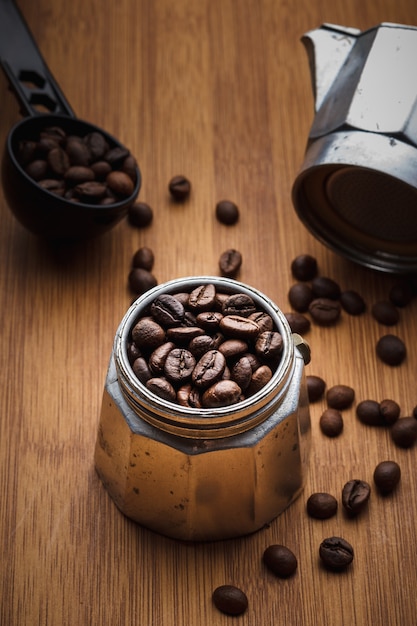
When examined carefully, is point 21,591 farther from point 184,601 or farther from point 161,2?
point 161,2

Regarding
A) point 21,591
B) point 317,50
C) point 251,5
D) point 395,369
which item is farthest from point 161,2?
point 21,591

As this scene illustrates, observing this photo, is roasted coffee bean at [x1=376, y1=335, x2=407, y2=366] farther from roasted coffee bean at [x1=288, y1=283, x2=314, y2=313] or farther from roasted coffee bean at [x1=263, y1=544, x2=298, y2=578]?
roasted coffee bean at [x1=263, y1=544, x2=298, y2=578]

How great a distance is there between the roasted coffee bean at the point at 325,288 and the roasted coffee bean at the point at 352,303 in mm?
14

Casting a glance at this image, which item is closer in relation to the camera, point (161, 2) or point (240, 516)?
point (240, 516)

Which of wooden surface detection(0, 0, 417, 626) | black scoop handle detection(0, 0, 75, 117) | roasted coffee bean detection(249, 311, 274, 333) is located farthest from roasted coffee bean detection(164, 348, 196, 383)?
black scoop handle detection(0, 0, 75, 117)

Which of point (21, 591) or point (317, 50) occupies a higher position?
point (317, 50)

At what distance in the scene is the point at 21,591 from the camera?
120 cm

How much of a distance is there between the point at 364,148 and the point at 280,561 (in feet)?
2.07

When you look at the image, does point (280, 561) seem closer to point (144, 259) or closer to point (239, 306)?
point (239, 306)

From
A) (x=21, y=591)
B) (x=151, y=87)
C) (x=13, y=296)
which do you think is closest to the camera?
(x=21, y=591)

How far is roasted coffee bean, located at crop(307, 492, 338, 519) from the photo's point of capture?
4.16 ft

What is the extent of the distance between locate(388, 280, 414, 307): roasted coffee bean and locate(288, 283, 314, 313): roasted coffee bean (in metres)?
0.14

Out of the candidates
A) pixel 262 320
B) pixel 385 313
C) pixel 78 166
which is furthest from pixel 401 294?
pixel 78 166

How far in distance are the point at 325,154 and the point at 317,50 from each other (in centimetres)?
22
